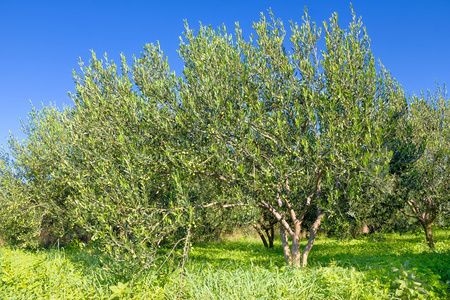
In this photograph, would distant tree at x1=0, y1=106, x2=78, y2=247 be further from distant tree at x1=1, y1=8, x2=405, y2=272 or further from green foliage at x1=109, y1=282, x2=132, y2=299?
green foliage at x1=109, y1=282, x2=132, y2=299

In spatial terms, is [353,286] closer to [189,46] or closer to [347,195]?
[347,195]

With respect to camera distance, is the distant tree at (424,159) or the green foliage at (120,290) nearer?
the green foliage at (120,290)

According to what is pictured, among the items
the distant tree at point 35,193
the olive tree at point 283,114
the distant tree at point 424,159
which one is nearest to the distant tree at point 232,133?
the olive tree at point 283,114

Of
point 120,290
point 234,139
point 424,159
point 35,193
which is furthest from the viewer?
point 35,193

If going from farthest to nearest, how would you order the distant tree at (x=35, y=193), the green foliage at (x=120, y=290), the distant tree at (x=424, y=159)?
the distant tree at (x=35, y=193) → the distant tree at (x=424, y=159) → the green foliage at (x=120, y=290)

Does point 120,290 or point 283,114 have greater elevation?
point 283,114

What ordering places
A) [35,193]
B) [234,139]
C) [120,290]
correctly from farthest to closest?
[35,193], [234,139], [120,290]

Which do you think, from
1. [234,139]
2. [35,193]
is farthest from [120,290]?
[35,193]

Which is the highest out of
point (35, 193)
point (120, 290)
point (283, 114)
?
point (283, 114)

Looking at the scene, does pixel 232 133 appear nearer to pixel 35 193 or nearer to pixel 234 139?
pixel 234 139

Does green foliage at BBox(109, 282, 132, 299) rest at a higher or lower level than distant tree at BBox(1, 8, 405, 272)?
lower

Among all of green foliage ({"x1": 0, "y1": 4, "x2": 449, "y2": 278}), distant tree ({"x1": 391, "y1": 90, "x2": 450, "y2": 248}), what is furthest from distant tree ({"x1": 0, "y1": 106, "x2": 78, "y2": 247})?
distant tree ({"x1": 391, "y1": 90, "x2": 450, "y2": 248})

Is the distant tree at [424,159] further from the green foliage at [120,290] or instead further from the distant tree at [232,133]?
the green foliage at [120,290]

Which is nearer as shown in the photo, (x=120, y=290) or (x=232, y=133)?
(x=120, y=290)
